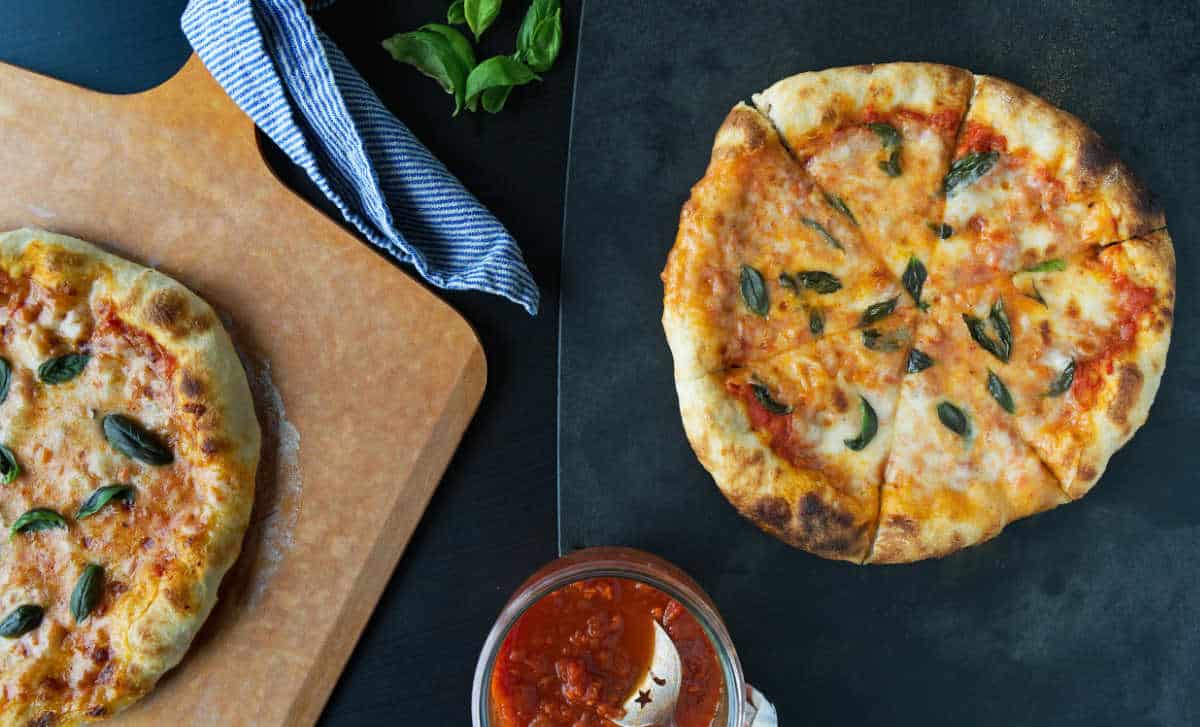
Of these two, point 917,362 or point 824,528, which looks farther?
point 917,362

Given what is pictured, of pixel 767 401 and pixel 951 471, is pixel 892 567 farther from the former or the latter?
pixel 767 401

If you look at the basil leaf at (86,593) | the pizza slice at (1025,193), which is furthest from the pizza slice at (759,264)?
the basil leaf at (86,593)

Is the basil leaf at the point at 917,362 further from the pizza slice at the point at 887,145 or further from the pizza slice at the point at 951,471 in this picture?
the pizza slice at the point at 887,145

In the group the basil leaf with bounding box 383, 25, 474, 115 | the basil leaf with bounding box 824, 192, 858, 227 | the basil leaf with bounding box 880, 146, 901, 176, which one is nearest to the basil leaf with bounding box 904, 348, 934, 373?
the basil leaf with bounding box 824, 192, 858, 227

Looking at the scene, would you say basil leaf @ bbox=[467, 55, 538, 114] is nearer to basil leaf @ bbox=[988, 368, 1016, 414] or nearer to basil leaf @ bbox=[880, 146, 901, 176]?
basil leaf @ bbox=[880, 146, 901, 176]

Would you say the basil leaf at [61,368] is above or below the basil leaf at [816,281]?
below

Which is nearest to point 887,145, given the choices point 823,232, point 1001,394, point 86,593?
point 823,232
